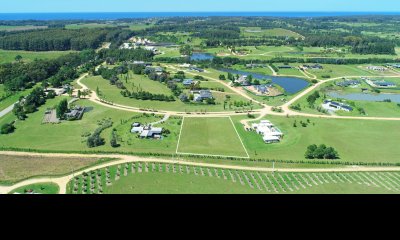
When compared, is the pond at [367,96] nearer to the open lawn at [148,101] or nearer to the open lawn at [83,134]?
the open lawn at [148,101]

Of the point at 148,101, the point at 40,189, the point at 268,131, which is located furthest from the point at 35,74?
the point at 268,131

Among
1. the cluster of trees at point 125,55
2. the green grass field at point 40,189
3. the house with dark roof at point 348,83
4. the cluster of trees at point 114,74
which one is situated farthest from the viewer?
the cluster of trees at point 125,55

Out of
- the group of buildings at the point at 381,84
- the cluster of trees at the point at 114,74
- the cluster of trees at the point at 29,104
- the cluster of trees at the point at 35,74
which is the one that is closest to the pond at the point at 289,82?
the group of buildings at the point at 381,84

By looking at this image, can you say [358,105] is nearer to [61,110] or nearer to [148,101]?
[148,101]

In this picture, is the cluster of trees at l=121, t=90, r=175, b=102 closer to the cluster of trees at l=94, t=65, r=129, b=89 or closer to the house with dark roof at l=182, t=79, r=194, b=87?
the cluster of trees at l=94, t=65, r=129, b=89

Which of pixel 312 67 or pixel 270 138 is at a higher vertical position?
pixel 312 67

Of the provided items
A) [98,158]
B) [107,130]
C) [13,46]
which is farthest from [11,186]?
[13,46]
